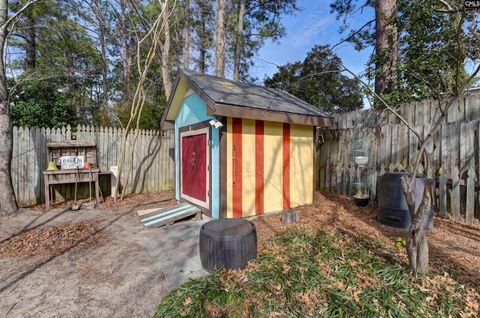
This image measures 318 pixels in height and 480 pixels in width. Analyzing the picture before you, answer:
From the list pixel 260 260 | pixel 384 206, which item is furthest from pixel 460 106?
pixel 260 260

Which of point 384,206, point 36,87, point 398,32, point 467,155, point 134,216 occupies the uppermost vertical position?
point 398,32

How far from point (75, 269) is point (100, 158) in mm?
4675

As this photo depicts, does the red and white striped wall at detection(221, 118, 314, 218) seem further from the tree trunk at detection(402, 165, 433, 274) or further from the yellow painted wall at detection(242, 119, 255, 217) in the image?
the tree trunk at detection(402, 165, 433, 274)

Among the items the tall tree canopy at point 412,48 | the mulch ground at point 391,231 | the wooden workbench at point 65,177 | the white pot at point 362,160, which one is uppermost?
the tall tree canopy at point 412,48

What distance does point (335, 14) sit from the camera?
993 centimetres

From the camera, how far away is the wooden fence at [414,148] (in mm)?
4238

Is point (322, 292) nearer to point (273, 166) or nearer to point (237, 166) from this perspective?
point (237, 166)

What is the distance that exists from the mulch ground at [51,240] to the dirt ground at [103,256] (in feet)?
0.03

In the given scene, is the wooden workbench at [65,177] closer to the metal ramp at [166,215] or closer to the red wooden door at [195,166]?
the metal ramp at [166,215]

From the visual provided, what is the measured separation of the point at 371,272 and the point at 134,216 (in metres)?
4.76

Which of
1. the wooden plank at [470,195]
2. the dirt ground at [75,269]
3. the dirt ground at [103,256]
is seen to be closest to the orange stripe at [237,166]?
the dirt ground at [103,256]

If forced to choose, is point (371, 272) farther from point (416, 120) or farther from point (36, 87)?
point (36, 87)

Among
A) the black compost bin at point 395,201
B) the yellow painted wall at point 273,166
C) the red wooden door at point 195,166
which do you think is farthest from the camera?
the red wooden door at point 195,166

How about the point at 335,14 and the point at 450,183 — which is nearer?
the point at 450,183
